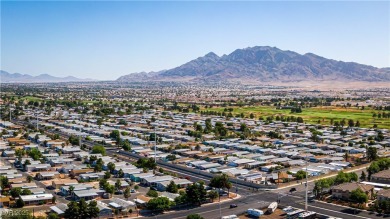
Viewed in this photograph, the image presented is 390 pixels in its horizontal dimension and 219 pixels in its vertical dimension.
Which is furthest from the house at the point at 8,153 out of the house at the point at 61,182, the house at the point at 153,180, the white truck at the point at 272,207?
the white truck at the point at 272,207

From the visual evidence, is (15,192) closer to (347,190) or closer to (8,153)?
(8,153)

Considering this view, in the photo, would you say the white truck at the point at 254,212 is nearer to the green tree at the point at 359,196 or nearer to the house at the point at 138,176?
the green tree at the point at 359,196

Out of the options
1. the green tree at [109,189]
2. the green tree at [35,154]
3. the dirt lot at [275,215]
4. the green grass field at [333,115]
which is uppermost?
the green grass field at [333,115]

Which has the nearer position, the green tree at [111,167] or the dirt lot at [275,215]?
the dirt lot at [275,215]

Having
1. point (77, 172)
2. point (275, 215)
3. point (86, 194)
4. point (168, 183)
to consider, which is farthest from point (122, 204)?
point (77, 172)

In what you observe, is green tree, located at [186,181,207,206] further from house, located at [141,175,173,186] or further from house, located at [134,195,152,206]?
house, located at [141,175,173,186]

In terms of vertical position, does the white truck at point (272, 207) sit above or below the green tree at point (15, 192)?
below
